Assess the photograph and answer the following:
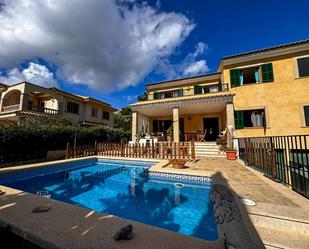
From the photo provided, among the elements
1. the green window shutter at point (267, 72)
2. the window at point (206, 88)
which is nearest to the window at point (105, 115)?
the window at point (206, 88)

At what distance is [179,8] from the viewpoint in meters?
10.3

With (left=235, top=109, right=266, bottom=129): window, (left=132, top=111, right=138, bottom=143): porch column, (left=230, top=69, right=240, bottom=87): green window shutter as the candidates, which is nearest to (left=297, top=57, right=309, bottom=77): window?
(left=235, top=109, right=266, bottom=129): window

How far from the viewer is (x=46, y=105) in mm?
21219

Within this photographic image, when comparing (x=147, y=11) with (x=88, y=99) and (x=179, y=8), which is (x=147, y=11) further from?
(x=88, y=99)

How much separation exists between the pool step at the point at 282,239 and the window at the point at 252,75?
13.2 metres

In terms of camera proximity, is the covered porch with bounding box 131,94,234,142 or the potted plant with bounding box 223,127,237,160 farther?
the covered porch with bounding box 131,94,234,142

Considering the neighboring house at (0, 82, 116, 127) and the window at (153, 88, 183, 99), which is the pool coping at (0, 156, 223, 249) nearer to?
the window at (153, 88, 183, 99)

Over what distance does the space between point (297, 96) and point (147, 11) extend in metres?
13.0

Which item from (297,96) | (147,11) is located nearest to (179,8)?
(147,11)

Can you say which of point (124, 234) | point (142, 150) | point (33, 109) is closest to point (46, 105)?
point (33, 109)

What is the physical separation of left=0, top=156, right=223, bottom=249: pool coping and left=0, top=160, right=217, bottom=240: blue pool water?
4.64ft

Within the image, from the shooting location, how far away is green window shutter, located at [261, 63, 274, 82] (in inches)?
498

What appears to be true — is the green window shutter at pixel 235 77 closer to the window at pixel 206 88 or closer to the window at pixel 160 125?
the window at pixel 206 88

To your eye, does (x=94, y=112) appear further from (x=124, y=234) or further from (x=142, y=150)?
(x=124, y=234)
